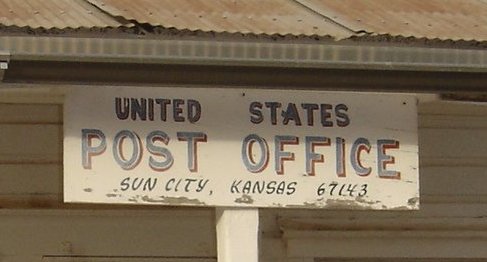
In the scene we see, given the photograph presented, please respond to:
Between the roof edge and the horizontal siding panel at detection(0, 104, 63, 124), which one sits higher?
the horizontal siding panel at detection(0, 104, 63, 124)

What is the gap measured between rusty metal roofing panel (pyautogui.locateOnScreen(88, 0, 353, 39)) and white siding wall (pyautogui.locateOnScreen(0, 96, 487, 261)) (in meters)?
1.00

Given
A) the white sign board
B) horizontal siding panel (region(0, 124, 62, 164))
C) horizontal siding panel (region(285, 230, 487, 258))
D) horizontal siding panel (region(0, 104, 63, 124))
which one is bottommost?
horizontal siding panel (region(285, 230, 487, 258))

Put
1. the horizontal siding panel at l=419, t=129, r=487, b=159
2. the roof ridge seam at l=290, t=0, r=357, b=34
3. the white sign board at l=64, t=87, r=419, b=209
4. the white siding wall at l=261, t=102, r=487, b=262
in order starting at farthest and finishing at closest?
1. the horizontal siding panel at l=419, t=129, r=487, b=159
2. the white siding wall at l=261, t=102, r=487, b=262
3. the roof ridge seam at l=290, t=0, r=357, b=34
4. the white sign board at l=64, t=87, r=419, b=209

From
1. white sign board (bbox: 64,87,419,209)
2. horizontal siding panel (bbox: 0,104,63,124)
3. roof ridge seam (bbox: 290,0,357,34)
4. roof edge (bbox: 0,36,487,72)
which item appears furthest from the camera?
horizontal siding panel (bbox: 0,104,63,124)

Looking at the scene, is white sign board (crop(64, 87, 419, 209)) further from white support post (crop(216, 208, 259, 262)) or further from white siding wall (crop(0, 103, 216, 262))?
white siding wall (crop(0, 103, 216, 262))

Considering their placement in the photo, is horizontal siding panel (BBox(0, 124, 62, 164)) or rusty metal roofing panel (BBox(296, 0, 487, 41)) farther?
horizontal siding panel (BBox(0, 124, 62, 164))

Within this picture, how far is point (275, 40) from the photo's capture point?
221 inches

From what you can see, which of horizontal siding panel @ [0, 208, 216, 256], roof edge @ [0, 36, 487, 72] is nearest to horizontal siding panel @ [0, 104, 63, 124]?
horizontal siding panel @ [0, 208, 216, 256]

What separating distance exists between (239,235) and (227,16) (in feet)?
2.95

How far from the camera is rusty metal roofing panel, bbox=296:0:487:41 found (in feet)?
19.2

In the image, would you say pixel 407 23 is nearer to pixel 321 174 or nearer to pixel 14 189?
pixel 321 174

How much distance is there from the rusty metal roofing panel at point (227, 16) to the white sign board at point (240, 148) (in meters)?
0.25

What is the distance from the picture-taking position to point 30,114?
681cm

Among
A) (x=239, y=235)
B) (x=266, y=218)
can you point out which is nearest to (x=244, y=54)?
(x=239, y=235)
